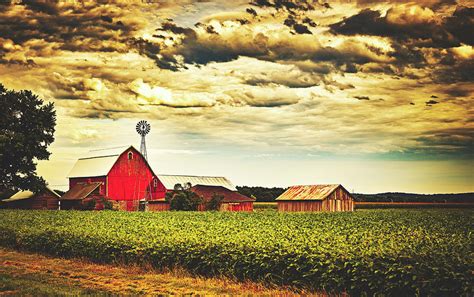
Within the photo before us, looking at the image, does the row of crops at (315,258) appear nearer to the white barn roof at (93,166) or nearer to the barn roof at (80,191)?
the barn roof at (80,191)

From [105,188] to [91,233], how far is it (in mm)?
46325

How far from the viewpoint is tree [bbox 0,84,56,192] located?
205 feet

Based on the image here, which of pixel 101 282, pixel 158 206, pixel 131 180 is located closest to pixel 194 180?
pixel 158 206

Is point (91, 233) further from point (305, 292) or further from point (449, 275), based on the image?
point (449, 275)

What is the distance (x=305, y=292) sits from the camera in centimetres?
1405

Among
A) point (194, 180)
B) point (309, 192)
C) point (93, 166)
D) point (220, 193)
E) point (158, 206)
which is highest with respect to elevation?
point (93, 166)

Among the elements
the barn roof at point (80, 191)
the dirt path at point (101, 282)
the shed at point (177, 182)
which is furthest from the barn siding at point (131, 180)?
the dirt path at point (101, 282)

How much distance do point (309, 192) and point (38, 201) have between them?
121 feet

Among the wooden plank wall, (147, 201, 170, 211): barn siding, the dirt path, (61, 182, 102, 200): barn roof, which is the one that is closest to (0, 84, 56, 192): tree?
(61, 182, 102, 200): barn roof

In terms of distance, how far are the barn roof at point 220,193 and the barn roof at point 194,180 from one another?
Result: 8.78 ft

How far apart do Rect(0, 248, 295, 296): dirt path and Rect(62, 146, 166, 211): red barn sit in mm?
47662

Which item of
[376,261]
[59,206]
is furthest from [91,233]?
[59,206]

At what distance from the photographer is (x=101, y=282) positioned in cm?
1712

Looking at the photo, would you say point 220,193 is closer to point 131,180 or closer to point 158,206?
point 158,206
